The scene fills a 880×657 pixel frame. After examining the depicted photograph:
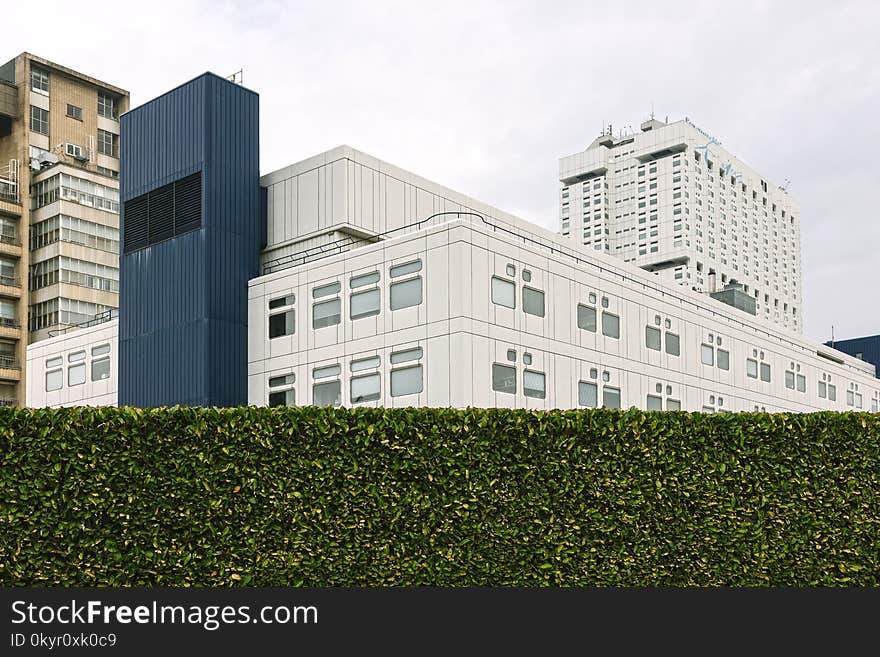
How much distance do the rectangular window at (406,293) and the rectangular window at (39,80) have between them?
69873mm

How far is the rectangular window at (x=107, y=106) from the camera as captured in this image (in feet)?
A: 325

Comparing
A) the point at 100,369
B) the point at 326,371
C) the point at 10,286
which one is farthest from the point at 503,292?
the point at 10,286

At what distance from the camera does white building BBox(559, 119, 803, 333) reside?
16162 centimetres

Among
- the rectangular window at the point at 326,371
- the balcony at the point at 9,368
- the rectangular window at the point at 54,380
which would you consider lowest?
the rectangular window at the point at 326,371

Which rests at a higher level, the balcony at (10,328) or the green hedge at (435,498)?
the balcony at (10,328)

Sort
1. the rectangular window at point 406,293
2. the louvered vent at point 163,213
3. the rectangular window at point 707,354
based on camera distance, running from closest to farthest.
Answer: the rectangular window at point 406,293
the louvered vent at point 163,213
the rectangular window at point 707,354

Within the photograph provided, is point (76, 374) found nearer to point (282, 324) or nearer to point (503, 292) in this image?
point (282, 324)

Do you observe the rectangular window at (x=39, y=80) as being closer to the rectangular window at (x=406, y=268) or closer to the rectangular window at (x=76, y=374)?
the rectangular window at (x=76, y=374)

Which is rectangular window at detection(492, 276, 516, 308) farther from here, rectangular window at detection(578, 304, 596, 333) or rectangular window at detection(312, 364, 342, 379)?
rectangular window at detection(312, 364, 342, 379)

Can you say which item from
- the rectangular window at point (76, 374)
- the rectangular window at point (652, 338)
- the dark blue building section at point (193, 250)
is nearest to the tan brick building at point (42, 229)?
the rectangular window at point (76, 374)

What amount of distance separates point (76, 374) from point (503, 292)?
2245cm

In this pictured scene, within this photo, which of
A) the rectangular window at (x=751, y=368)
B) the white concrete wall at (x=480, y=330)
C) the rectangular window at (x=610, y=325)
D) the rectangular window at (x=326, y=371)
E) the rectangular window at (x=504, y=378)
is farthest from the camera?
the rectangular window at (x=751, y=368)

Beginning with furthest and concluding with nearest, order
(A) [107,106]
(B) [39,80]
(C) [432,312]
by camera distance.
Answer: (A) [107,106] < (B) [39,80] < (C) [432,312]

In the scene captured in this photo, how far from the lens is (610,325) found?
136 feet
